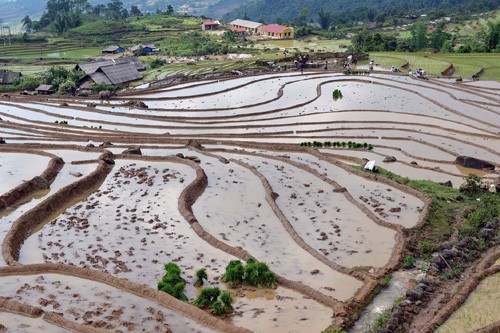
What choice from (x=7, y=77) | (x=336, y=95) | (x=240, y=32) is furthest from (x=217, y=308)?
(x=240, y=32)

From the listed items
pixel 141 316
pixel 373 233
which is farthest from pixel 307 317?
pixel 373 233

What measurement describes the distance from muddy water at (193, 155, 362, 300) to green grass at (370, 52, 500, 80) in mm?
24134

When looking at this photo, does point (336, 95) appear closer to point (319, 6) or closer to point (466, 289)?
point (466, 289)

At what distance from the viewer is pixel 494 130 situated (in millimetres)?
21953

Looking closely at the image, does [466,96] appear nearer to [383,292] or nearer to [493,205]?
[493,205]

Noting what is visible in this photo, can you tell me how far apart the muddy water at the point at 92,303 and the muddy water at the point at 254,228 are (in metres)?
2.70

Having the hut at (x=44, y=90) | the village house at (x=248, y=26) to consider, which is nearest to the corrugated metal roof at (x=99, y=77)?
the hut at (x=44, y=90)

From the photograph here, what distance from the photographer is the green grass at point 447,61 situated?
35250 millimetres

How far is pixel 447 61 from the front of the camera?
3862 centimetres

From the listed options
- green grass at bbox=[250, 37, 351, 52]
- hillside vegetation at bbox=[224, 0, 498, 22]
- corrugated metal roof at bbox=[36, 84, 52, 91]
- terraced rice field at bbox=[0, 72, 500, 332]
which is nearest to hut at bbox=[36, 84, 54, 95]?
corrugated metal roof at bbox=[36, 84, 52, 91]

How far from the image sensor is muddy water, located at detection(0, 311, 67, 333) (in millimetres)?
8477

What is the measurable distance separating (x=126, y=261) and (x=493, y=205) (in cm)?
955

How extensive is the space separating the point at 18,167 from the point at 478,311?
1473 cm

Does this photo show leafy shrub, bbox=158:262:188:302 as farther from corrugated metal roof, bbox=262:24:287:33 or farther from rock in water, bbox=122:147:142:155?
corrugated metal roof, bbox=262:24:287:33
